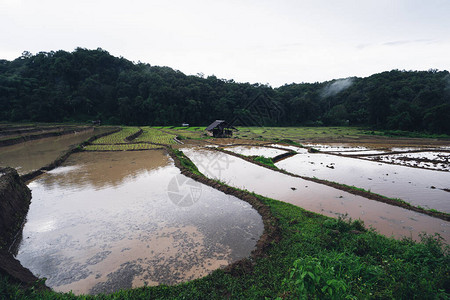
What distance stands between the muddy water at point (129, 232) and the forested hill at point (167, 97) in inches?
1359

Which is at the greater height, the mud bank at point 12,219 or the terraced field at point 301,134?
the terraced field at point 301,134

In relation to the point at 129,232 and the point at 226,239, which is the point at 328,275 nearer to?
the point at 226,239

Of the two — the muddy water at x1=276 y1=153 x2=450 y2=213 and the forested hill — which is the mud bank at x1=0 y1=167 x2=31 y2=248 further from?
the forested hill

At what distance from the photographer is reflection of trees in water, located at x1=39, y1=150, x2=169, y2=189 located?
34.8ft

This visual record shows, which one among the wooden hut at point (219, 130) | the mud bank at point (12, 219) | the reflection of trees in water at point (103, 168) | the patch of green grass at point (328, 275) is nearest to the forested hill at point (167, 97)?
the wooden hut at point (219, 130)

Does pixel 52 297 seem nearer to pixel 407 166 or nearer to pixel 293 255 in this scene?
pixel 293 255

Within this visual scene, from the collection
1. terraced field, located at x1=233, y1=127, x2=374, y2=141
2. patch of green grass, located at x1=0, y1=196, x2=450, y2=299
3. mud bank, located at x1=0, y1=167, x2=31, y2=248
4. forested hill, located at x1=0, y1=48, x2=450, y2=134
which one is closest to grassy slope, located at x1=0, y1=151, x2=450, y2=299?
patch of green grass, located at x1=0, y1=196, x2=450, y2=299

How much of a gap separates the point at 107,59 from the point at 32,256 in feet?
257

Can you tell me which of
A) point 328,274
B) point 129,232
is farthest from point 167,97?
point 328,274

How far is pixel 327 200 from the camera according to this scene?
8867mm

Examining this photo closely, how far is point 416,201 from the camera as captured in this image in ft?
29.7

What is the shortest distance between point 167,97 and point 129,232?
58.1m

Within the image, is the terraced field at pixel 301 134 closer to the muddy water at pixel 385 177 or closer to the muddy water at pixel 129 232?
the muddy water at pixel 385 177

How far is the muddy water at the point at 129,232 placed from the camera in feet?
15.4
